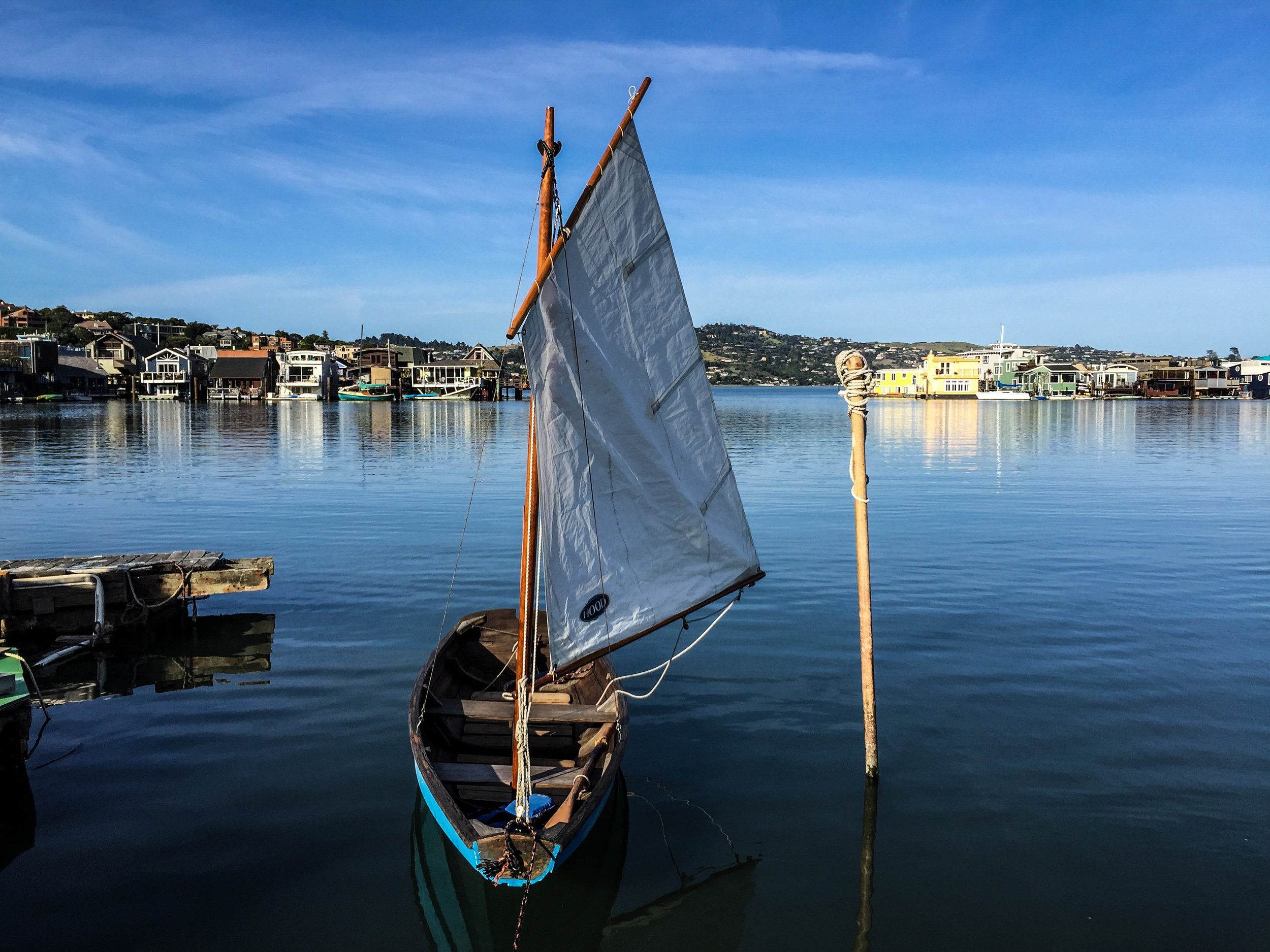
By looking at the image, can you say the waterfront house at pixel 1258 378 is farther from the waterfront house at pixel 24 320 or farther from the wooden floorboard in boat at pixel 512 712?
the waterfront house at pixel 24 320

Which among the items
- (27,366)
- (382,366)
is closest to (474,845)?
(27,366)

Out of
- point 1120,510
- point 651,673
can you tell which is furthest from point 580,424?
point 1120,510

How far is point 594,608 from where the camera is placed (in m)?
8.67

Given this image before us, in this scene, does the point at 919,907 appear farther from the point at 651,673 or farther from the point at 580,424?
the point at 651,673

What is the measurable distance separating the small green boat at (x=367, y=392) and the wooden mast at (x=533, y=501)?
140 meters

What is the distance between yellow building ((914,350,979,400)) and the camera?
184125 millimetres

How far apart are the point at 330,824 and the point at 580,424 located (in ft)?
16.9

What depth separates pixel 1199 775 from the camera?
10.1m

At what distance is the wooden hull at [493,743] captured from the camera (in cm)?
702

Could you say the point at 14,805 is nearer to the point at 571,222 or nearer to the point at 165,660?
the point at 165,660

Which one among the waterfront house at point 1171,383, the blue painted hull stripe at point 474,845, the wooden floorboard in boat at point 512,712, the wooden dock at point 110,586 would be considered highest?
the waterfront house at point 1171,383

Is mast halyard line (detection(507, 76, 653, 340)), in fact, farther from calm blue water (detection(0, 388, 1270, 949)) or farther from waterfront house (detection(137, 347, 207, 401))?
waterfront house (detection(137, 347, 207, 401))

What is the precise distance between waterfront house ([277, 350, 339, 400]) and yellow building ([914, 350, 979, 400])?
4872 inches

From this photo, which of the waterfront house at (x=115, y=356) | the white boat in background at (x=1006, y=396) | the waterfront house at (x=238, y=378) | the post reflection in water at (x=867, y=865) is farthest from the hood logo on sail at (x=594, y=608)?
the white boat in background at (x=1006, y=396)
